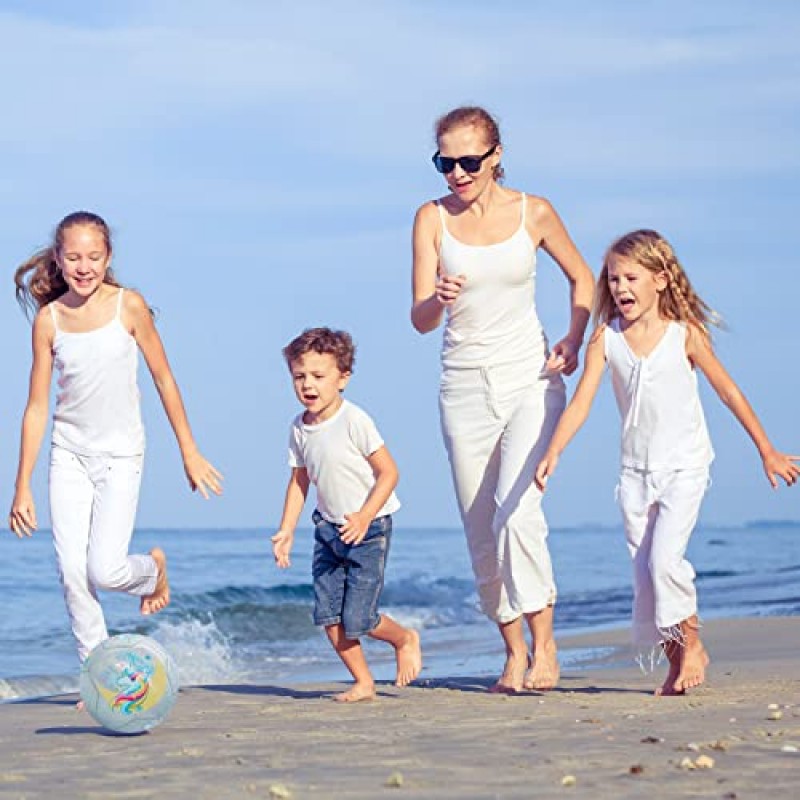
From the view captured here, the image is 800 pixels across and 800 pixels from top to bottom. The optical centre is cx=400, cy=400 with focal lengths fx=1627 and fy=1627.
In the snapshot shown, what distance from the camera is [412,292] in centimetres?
705

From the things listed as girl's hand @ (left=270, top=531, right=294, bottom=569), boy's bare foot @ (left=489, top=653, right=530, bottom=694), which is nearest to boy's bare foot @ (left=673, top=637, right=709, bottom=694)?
boy's bare foot @ (left=489, top=653, right=530, bottom=694)

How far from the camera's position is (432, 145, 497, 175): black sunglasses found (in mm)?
6910

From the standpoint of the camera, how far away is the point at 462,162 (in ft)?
22.7

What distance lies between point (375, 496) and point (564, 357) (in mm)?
1015

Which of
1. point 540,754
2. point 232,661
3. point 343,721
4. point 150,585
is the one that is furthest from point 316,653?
point 540,754

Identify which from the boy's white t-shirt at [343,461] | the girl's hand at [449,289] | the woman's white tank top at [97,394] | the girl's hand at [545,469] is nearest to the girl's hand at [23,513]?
the woman's white tank top at [97,394]

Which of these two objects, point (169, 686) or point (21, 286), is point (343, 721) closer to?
point (169, 686)

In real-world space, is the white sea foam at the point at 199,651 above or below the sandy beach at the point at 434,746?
below

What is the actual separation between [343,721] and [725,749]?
168cm

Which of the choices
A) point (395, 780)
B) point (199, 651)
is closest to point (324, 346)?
point (395, 780)

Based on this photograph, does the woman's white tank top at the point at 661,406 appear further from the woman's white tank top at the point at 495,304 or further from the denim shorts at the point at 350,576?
the denim shorts at the point at 350,576

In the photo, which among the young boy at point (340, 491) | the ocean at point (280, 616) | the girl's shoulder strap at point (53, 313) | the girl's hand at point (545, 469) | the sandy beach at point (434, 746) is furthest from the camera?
the ocean at point (280, 616)

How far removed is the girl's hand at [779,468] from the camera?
6676 mm

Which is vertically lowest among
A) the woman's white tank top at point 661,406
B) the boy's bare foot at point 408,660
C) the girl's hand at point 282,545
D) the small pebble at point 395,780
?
the boy's bare foot at point 408,660
